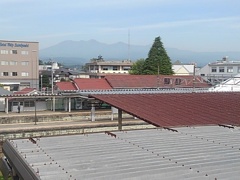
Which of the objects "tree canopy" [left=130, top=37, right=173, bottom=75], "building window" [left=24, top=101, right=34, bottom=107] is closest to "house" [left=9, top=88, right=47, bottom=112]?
"building window" [left=24, top=101, right=34, bottom=107]

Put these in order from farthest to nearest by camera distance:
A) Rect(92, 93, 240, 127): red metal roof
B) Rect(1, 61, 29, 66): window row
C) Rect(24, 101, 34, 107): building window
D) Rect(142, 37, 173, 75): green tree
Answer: Rect(1, 61, 29, 66): window row
Rect(142, 37, 173, 75): green tree
Rect(24, 101, 34, 107): building window
Rect(92, 93, 240, 127): red metal roof

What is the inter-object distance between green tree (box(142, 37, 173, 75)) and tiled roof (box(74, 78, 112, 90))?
901 cm

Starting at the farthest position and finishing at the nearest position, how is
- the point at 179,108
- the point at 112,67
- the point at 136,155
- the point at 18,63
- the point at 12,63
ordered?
1. the point at 112,67
2. the point at 18,63
3. the point at 12,63
4. the point at 179,108
5. the point at 136,155

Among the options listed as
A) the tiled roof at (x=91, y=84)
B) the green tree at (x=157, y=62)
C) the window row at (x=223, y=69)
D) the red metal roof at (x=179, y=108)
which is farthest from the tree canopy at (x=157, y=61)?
the red metal roof at (x=179, y=108)

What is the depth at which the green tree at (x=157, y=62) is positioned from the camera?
37906 mm

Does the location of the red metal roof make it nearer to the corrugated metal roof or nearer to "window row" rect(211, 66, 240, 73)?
the corrugated metal roof

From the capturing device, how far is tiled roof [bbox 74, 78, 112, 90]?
2911 centimetres

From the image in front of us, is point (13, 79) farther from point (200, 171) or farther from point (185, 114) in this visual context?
point (200, 171)

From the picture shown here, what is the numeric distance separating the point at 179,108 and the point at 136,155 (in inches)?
289

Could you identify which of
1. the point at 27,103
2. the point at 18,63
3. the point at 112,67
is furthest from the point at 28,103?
the point at 112,67

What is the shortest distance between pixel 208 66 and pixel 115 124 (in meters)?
28.6

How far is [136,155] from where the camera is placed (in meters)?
Answer: 4.05

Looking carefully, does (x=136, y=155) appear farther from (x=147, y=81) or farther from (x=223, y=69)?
(x=223, y=69)

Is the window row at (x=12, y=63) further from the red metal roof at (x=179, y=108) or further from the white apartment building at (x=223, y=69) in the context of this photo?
the red metal roof at (x=179, y=108)
